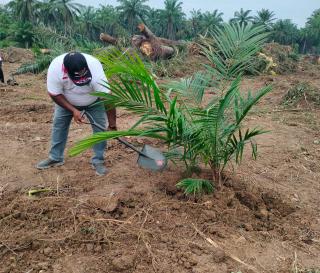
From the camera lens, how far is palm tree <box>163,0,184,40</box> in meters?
56.5

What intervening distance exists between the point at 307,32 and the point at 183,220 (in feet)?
213

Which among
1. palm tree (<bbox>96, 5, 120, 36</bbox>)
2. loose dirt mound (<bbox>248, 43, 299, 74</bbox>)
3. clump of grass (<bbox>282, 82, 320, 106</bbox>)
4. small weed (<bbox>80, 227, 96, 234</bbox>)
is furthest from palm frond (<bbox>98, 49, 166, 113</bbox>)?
palm tree (<bbox>96, 5, 120, 36</bbox>)

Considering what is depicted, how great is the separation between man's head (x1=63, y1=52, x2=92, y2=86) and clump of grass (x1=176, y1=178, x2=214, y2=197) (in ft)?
4.50

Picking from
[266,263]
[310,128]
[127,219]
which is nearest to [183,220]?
[127,219]

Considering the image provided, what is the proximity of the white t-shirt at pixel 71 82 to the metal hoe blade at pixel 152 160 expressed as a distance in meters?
0.78

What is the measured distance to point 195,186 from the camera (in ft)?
11.4

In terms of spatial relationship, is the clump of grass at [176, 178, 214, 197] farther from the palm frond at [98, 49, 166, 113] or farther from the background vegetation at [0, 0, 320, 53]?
the background vegetation at [0, 0, 320, 53]

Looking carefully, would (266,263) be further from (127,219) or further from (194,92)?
(194,92)

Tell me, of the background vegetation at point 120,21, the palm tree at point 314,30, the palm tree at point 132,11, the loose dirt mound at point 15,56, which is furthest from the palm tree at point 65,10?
the palm tree at point 314,30

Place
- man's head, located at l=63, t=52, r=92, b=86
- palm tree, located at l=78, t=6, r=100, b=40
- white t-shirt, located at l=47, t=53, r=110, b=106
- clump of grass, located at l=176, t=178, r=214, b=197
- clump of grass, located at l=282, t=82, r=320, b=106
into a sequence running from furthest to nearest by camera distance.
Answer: palm tree, located at l=78, t=6, r=100, b=40
clump of grass, located at l=282, t=82, r=320, b=106
white t-shirt, located at l=47, t=53, r=110, b=106
man's head, located at l=63, t=52, r=92, b=86
clump of grass, located at l=176, t=178, r=214, b=197

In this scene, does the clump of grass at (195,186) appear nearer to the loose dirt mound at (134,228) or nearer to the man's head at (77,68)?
the loose dirt mound at (134,228)

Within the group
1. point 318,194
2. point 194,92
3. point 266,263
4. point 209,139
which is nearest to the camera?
point 266,263

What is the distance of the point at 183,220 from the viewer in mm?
3336

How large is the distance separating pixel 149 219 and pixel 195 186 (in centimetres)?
51
